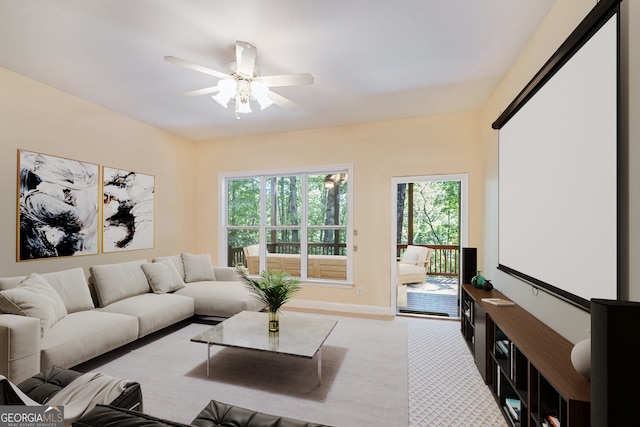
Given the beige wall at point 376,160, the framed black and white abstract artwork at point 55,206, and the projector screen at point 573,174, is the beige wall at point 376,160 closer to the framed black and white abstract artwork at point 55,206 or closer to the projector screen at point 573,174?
the projector screen at point 573,174

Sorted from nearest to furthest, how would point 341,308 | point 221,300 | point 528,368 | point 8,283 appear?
point 528,368, point 8,283, point 221,300, point 341,308

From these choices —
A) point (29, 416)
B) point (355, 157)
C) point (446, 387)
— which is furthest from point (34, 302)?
point (355, 157)

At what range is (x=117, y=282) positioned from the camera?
356 cm

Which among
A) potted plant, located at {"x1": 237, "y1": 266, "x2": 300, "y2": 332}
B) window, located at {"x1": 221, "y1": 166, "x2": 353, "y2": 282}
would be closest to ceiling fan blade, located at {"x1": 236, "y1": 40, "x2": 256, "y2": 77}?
potted plant, located at {"x1": 237, "y1": 266, "x2": 300, "y2": 332}

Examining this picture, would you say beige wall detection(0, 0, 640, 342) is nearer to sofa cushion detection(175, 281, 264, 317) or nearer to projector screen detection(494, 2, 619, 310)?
projector screen detection(494, 2, 619, 310)

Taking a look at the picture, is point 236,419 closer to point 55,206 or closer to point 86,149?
point 55,206

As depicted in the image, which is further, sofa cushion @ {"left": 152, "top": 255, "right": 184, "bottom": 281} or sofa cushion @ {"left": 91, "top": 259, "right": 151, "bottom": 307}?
sofa cushion @ {"left": 152, "top": 255, "right": 184, "bottom": 281}

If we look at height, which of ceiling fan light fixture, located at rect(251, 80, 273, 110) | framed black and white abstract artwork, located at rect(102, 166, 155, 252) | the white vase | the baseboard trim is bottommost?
the baseboard trim

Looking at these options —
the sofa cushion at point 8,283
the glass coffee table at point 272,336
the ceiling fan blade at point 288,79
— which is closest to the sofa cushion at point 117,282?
the sofa cushion at point 8,283

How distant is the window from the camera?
4898 millimetres

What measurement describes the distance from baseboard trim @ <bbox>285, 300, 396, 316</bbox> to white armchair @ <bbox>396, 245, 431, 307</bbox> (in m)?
1.37

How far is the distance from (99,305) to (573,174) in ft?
14.8

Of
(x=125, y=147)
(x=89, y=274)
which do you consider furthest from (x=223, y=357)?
(x=125, y=147)

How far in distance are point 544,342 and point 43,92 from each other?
16.6 feet
